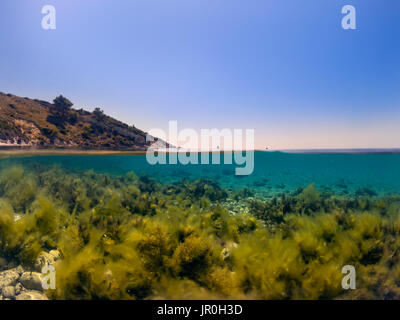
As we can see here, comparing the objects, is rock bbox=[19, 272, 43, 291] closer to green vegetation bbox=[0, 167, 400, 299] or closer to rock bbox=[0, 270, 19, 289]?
rock bbox=[0, 270, 19, 289]

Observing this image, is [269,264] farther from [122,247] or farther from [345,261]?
[122,247]

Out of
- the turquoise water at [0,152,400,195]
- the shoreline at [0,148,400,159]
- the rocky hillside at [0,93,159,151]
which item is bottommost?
the turquoise water at [0,152,400,195]

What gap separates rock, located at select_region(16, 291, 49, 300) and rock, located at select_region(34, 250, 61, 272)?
1.17 ft

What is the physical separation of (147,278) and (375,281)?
3.07m

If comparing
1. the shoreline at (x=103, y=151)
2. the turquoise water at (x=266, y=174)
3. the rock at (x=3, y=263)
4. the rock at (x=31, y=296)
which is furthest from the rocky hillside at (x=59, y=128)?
the rock at (x=31, y=296)

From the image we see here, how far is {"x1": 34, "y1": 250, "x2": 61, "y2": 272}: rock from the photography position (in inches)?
105

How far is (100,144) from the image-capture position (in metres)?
18.2

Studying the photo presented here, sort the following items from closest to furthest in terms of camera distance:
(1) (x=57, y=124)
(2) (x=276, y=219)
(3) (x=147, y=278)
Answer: (3) (x=147, y=278), (2) (x=276, y=219), (1) (x=57, y=124)

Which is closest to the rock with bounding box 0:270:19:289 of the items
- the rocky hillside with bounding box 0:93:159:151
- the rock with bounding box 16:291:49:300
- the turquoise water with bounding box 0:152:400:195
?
the rock with bounding box 16:291:49:300

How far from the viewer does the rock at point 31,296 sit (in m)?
2.29

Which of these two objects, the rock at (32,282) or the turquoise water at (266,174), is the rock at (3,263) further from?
the turquoise water at (266,174)

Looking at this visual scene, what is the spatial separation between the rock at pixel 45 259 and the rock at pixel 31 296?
355 mm

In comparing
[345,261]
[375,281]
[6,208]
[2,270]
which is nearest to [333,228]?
[345,261]
